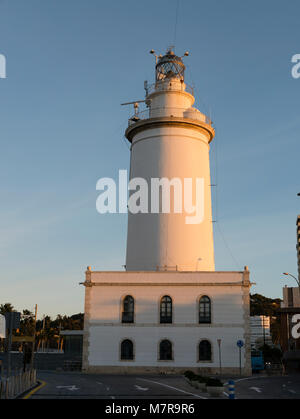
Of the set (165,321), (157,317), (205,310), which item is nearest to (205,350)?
(205,310)

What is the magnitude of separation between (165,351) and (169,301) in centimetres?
375

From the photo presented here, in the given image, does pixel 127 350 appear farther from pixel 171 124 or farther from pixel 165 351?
pixel 171 124

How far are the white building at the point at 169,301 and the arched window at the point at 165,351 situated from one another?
0.07m

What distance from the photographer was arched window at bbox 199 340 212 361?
3788cm

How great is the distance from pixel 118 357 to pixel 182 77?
27.0 meters

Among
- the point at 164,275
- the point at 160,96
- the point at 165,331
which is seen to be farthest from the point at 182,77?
the point at 165,331

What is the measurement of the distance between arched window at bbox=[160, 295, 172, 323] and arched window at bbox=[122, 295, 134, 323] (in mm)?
2284

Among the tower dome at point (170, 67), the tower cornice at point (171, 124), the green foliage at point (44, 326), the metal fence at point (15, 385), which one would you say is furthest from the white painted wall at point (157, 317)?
the green foliage at point (44, 326)

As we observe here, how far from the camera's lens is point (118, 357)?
38.5 meters

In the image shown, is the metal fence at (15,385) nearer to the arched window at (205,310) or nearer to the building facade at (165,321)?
the building facade at (165,321)

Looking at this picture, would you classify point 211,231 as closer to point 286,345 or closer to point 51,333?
point 286,345

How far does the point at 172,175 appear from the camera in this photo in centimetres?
4438

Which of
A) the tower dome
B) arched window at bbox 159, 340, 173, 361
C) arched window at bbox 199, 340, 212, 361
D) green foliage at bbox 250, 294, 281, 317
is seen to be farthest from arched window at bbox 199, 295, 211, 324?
green foliage at bbox 250, 294, 281, 317

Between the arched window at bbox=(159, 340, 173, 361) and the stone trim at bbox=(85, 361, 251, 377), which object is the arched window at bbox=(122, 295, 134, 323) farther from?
the stone trim at bbox=(85, 361, 251, 377)
